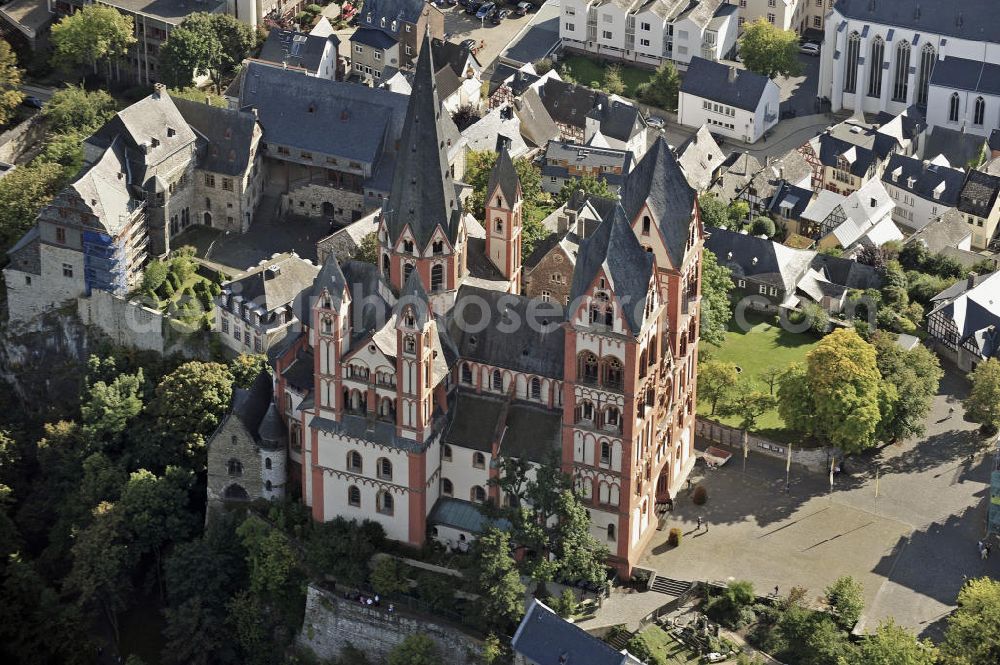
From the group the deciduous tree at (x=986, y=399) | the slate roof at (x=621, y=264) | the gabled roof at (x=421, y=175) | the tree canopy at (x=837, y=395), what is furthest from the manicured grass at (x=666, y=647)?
the deciduous tree at (x=986, y=399)

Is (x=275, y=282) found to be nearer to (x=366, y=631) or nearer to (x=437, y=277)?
(x=437, y=277)

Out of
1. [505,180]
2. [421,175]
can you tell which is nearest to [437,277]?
[421,175]

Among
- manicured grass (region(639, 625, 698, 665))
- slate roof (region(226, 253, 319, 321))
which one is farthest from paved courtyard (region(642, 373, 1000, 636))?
slate roof (region(226, 253, 319, 321))

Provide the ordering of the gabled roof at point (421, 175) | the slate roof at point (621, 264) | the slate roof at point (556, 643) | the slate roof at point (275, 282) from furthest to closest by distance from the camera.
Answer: the slate roof at point (275, 282) → the gabled roof at point (421, 175) → the slate roof at point (621, 264) → the slate roof at point (556, 643)

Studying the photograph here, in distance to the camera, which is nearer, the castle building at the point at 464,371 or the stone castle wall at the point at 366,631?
the castle building at the point at 464,371

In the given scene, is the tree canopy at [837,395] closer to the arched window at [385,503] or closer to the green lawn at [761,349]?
the green lawn at [761,349]

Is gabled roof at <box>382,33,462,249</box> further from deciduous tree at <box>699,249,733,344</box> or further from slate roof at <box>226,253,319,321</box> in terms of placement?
deciduous tree at <box>699,249,733,344</box>
